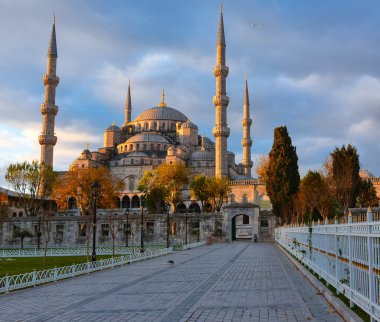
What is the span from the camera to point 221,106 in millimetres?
55750

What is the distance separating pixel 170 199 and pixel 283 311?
43818mm

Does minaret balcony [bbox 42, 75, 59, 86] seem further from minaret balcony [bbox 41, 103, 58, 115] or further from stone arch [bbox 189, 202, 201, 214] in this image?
stone arch [bbox 189, 202, 201, 214]

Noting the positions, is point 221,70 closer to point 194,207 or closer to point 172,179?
point 172,179

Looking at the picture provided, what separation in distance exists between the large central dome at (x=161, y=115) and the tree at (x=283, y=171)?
5056 cm

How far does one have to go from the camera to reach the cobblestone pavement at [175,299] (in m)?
7.27

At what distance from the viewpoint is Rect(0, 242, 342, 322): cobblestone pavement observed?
23.9ft

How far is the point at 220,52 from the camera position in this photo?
55562 millimetres

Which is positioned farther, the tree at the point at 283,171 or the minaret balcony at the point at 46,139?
the minaret balcony at the point at 46,139

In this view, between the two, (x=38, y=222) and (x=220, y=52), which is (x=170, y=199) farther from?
(x=220, y=52)

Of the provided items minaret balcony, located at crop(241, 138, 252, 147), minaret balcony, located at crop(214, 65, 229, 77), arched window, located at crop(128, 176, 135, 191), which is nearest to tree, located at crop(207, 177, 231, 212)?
Answer: minaret balcony, located at crop(214, 65, 229, 77)

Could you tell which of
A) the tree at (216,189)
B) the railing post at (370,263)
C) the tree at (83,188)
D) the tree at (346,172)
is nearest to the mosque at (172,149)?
the tree at (216,189)

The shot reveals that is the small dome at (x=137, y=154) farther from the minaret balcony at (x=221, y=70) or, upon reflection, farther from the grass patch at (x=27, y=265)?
the grass patch at (x=27, y=265)

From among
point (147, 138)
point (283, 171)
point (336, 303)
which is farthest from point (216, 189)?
point (336, 303)

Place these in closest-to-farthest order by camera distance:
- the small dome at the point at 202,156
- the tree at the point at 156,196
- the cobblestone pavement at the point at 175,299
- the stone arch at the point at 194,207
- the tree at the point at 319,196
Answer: the cobblestone pavement at the point at 175,299 → the tree at the point at 319,196 → the tree at the point at 156,196 → the stone arch at the point at 194,207 → the small dome at the point at 202,156
